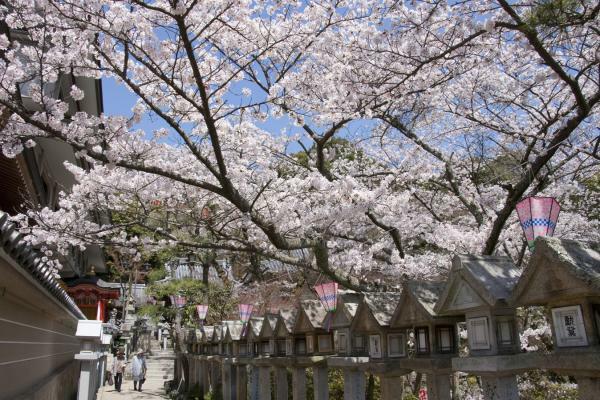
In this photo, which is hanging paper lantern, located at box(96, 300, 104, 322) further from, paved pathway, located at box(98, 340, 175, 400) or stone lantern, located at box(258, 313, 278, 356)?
stone lantern, located at box(258, 313, 278, 356)

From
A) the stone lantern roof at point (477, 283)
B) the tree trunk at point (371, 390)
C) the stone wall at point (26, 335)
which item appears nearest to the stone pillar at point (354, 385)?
the stone lantern roof at point (477, 283)

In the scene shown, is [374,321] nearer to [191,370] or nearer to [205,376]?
[205,376]

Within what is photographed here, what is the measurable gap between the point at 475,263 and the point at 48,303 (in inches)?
239

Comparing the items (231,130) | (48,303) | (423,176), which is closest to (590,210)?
(423,176)

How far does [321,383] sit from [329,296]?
4.24 feet

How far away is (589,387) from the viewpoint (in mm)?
3023

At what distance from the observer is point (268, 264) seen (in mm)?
23422

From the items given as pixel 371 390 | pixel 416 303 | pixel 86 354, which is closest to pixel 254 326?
pixel 371 390

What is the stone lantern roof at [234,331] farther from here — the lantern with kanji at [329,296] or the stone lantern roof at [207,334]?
the lantern with kanji at [329,296]

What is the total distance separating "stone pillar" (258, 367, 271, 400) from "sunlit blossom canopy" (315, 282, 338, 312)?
3.65 meters

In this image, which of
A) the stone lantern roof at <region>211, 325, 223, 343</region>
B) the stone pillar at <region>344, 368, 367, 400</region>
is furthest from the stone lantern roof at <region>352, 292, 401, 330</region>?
the stone lantern roof at <region>211, 325, 223, 343</region>

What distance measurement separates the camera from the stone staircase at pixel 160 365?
87.0ft

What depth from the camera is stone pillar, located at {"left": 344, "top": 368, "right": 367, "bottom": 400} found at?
5.69 m

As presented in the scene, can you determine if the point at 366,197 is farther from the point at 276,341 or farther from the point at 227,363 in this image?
the point at 227,363
